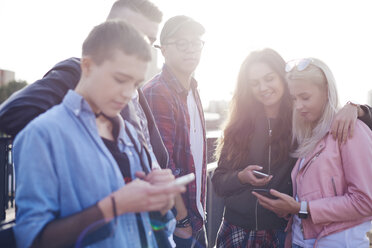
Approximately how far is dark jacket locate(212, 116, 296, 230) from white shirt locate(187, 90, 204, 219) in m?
0.16

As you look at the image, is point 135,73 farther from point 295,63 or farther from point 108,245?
point 295,63

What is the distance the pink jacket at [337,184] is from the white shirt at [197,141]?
2.94 ft

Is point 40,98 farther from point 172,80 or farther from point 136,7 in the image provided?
point 172,80

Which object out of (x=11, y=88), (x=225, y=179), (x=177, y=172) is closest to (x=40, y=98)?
(x=177, y=172)

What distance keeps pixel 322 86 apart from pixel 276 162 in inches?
27.1

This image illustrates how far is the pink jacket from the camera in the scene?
1975 mm

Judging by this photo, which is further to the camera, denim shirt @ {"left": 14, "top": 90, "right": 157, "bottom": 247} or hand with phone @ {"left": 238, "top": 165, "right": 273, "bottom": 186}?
hand with phone @ {"left": 238, "top": 165, "right": 273, "bottom": 186}

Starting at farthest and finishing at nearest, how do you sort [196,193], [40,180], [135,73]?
1. [196,193]
2. [135,73]
3. [40,180]

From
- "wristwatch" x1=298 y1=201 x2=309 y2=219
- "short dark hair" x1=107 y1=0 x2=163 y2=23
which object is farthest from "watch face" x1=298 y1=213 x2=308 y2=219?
"short dark hair" x1=107 y1=0 x2=163 y2=23

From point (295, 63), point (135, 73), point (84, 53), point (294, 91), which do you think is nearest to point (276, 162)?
point (294, 91)

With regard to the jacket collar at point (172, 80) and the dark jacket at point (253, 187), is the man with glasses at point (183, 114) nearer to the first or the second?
the jacket collar at point (172, 80)

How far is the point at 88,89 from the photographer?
4.27ft

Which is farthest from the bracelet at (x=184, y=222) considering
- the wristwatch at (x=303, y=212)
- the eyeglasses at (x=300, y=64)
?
the eyeglasses at (x=300, y=64)

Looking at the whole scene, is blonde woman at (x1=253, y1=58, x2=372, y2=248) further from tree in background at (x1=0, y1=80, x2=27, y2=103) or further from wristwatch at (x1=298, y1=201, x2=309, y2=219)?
tree in background at (x1=0, y1=80, x2=27, y2=103)
